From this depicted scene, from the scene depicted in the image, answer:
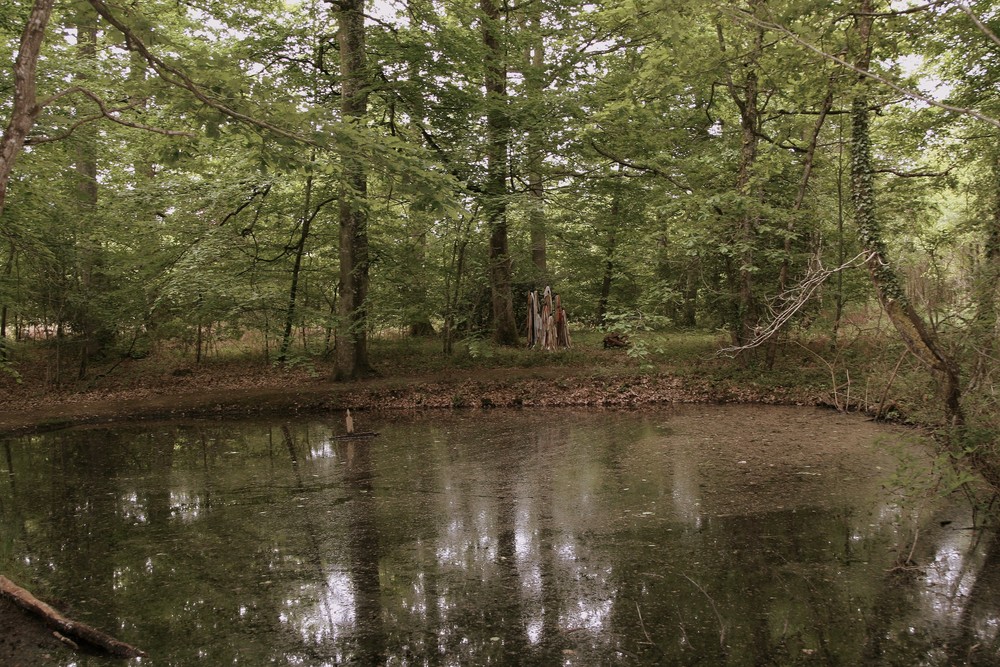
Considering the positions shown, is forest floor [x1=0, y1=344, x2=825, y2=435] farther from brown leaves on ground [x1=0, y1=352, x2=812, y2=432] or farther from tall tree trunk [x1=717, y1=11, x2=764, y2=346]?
tall tree trunk [x1=717, y1=11, x2=764, y2=346]

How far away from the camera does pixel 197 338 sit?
58.4 feet

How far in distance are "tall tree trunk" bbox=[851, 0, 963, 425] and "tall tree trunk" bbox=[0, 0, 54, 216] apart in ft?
21.2

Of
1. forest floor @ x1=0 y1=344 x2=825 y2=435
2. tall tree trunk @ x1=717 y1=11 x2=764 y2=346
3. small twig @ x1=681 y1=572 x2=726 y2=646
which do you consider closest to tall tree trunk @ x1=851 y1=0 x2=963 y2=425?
small twig @ x1=681 y1=572 x2=726 y2=646

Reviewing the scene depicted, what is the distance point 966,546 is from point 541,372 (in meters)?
10.3

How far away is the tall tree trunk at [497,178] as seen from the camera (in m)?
14.6

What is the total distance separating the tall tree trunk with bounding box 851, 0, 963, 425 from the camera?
222 inches

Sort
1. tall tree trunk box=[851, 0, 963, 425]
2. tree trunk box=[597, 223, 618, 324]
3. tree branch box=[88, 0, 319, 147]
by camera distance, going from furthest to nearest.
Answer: tree trunk box=[597, 223, 618, 324], tree branch box=[88, 0, 319, 147], tall tree trunk box=[851, 0, 963, 425]

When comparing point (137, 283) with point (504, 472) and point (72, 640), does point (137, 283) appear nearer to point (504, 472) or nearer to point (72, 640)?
point (504, 472)

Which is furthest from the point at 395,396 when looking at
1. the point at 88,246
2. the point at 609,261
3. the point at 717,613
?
the point at 717,613

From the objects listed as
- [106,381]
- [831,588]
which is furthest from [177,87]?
[106,381]

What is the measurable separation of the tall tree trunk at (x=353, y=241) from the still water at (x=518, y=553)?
5.06m

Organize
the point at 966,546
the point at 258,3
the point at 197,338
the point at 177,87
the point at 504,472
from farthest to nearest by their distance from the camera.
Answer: the point at 197,338
the point at 258,3
the point at 504,472
the point at 177,87
the point at 966,546

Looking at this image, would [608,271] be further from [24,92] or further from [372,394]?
[24,92]

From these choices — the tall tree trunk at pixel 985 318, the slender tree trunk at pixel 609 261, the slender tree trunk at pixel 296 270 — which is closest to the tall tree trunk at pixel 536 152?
the slender tree trunk at pixel 609 261
